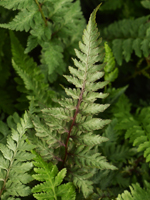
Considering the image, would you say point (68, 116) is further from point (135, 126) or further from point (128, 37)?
point (128, 37)

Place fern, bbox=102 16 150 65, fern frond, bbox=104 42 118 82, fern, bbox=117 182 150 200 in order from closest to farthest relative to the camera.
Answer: fern, bbox=117 182 150 200
fern frond, bbox=104 42 118 82
fern, bbox=102 16 150 65

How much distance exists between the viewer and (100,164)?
3.88 feet

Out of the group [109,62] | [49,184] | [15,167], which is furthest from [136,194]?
[109,62]

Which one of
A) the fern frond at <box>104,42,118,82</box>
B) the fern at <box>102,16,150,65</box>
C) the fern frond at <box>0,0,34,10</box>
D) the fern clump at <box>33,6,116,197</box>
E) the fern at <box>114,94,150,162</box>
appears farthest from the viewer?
the fern at <box>102,16,150,65</box>

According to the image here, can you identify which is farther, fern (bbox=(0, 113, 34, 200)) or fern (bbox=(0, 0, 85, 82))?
fern (bbox=(0, 0, 85, 82))

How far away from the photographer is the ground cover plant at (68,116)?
1115 mm

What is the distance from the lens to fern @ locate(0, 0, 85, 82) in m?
1.45

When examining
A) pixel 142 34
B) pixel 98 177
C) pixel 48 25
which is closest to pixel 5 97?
pixel 48 25

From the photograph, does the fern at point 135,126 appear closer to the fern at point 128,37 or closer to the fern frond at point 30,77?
the fern at point 128,37

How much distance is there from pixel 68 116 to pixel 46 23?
852 millimetres

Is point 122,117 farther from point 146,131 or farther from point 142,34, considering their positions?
point 142,34

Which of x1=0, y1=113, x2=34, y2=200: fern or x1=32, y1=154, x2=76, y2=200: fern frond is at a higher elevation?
x1=0, y1=113, x2=34, y2=200: fern

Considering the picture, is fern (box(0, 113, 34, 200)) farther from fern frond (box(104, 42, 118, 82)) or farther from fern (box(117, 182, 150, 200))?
fern frond (box(104, 42, 118, 82))

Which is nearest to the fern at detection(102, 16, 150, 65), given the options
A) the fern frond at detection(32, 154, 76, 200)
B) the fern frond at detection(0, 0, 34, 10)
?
the fern frond at detection(0, 0, 34, 10)
